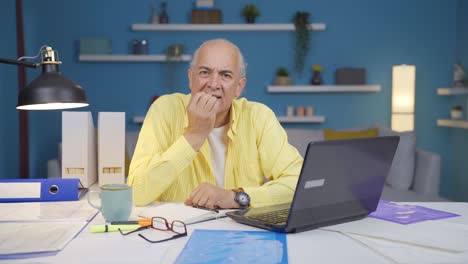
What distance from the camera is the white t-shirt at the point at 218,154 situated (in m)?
2.01

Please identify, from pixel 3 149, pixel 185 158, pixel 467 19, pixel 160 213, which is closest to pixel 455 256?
pixel 160 213

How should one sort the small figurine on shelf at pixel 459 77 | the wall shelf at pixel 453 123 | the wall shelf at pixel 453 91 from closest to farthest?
1. the wall shelf at pixel 453 123
2. the wall shelf at pixel 453 91
3. the small figurine on shelf at pixel 459 77

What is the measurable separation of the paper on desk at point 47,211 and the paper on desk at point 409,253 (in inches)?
28.0

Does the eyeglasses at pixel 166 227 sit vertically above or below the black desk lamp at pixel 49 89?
below

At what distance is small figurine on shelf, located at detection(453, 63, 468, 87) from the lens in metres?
4.73

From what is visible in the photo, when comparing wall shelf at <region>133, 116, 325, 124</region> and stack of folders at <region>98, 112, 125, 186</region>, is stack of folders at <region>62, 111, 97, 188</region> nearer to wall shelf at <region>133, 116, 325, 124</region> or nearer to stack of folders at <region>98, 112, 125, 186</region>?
stack of folders at <region>98, 112, 125, 186</region>

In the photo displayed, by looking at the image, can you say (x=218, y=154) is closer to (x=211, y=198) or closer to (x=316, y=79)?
(x=211, y=198)

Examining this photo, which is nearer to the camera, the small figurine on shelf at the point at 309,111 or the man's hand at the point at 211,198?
the man's hand at the point at 211,198

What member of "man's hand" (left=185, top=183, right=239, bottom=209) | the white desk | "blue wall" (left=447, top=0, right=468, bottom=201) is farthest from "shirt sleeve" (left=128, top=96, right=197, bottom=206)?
"blue wall" (left=447, top=0, right=468, bottom=201)

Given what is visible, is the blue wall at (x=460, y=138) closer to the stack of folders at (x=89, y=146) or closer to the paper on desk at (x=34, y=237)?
the stack of folders at (x=89, y=146)

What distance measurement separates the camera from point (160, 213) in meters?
1.45

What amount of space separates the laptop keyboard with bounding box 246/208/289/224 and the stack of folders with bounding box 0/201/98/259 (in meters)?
0.43

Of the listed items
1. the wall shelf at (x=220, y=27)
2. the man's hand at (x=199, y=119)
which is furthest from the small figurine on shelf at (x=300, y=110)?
the man's hand at (x=199, y=119)

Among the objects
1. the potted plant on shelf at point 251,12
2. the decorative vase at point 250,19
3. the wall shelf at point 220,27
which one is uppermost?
the potted plant on shelf at point 251,12
